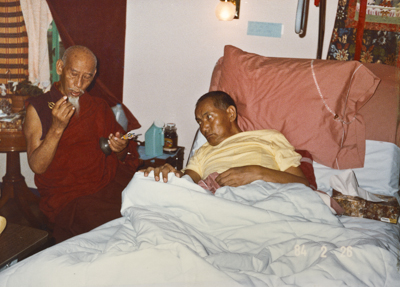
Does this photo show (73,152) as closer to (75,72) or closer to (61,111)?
(61,111)

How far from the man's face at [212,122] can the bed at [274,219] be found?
198 millimetres

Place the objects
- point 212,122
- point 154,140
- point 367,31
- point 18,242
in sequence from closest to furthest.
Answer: point 18,242, point 212,122, point 367,31, point 154,140

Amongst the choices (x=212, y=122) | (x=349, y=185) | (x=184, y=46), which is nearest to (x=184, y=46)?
(x=184, y=46)

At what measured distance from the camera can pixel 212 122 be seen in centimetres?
181

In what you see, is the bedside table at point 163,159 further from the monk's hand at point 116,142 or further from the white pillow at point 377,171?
the white pillow at point 377,171

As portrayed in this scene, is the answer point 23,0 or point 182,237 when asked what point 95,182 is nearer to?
point 182,237

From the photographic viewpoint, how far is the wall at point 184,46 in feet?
8.16

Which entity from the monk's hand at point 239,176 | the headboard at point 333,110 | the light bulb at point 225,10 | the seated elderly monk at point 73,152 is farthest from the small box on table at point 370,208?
the light bulb at point 225,10

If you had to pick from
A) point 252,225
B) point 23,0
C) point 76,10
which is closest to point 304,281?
point 252,225

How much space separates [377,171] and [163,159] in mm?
1336

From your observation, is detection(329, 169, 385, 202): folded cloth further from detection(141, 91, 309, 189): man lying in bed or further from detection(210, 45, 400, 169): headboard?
detection(141, 91, 309, 189): man lying in bed

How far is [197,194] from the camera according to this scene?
1225mm

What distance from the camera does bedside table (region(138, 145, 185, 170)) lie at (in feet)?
7.67

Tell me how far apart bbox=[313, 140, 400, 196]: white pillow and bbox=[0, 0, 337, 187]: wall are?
96cm
